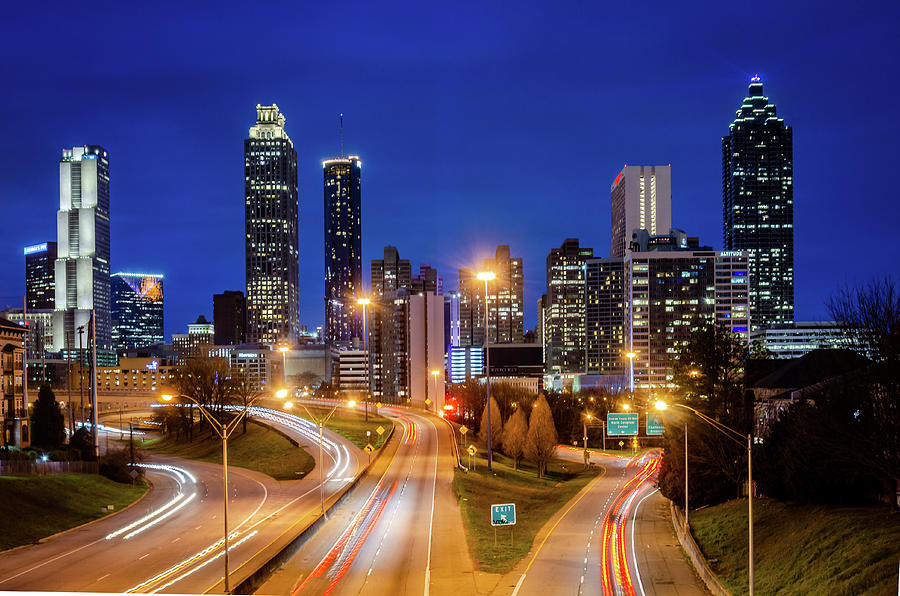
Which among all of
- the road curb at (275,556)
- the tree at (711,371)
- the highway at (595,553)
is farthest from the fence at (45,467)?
the tree at (711,371)

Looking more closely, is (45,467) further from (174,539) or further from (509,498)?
(509,498)

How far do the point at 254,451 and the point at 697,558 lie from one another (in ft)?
183

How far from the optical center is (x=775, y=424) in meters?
49.6

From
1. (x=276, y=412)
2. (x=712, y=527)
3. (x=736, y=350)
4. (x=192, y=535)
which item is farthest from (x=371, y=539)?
(x=276, y=412)

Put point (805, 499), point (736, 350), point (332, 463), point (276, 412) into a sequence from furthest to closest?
point (276, 412) → point (332, 463) → point (736, 350) → point (805, 499)

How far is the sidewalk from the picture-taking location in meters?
34.6

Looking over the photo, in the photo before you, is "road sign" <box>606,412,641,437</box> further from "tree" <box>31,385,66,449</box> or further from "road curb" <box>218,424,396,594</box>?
"tree" <box>31,385,66,449</box>

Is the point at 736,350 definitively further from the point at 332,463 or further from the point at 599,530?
the point at 332,463

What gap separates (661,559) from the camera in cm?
4100

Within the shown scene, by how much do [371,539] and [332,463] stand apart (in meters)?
33.4

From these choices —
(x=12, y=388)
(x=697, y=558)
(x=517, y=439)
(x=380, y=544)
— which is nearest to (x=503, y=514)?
(x=380, y=544)

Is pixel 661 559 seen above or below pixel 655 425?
Result: below

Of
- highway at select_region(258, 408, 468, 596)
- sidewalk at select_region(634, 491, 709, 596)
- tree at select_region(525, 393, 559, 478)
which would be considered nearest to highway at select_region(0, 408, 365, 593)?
highway at select_region(258, 408, 468, 596)

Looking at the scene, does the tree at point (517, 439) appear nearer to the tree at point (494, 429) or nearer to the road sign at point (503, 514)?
the tree at point (494, 429)
